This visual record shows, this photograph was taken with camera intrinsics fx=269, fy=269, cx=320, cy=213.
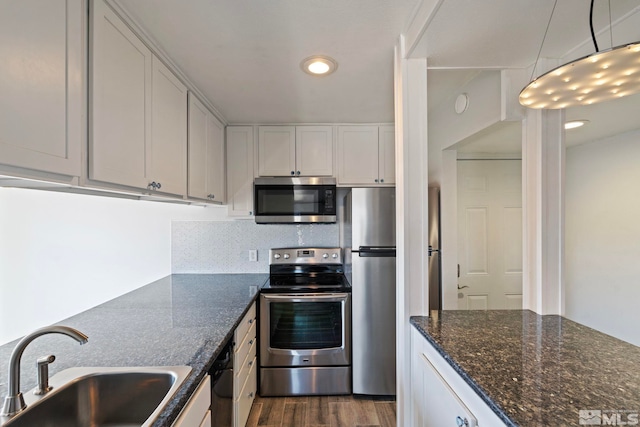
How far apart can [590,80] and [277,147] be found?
211 cm

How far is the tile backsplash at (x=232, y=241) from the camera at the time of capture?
2.66 metres

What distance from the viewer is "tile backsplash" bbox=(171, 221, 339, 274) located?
8.71 ft

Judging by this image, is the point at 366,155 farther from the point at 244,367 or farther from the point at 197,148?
the point at 244,367

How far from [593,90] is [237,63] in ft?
5.37

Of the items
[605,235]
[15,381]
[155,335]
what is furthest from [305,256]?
[605,235]

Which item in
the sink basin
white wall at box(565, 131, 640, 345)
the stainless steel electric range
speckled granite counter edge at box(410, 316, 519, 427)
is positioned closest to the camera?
speckled granite counter edge at box(410, 316, 519, 427)

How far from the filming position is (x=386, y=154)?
2559 mm

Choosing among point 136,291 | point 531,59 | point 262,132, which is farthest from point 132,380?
point 531,59

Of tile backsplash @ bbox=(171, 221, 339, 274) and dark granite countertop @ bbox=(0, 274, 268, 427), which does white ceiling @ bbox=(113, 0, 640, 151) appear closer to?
tile backsplash @ bbox=(171, 221, 339, 274)

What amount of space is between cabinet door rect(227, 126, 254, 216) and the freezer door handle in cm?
112

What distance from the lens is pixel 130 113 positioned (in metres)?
1.20

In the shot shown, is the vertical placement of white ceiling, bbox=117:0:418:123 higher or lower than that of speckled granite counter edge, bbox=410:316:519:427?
higher

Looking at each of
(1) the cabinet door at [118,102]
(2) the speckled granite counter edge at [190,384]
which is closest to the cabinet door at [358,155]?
(1) the cabinet door at [118,102]

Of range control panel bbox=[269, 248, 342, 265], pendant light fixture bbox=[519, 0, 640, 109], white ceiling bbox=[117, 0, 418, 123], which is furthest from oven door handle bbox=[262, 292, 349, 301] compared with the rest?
pendant light fixture bbox=[519, 0, 640, 109]
